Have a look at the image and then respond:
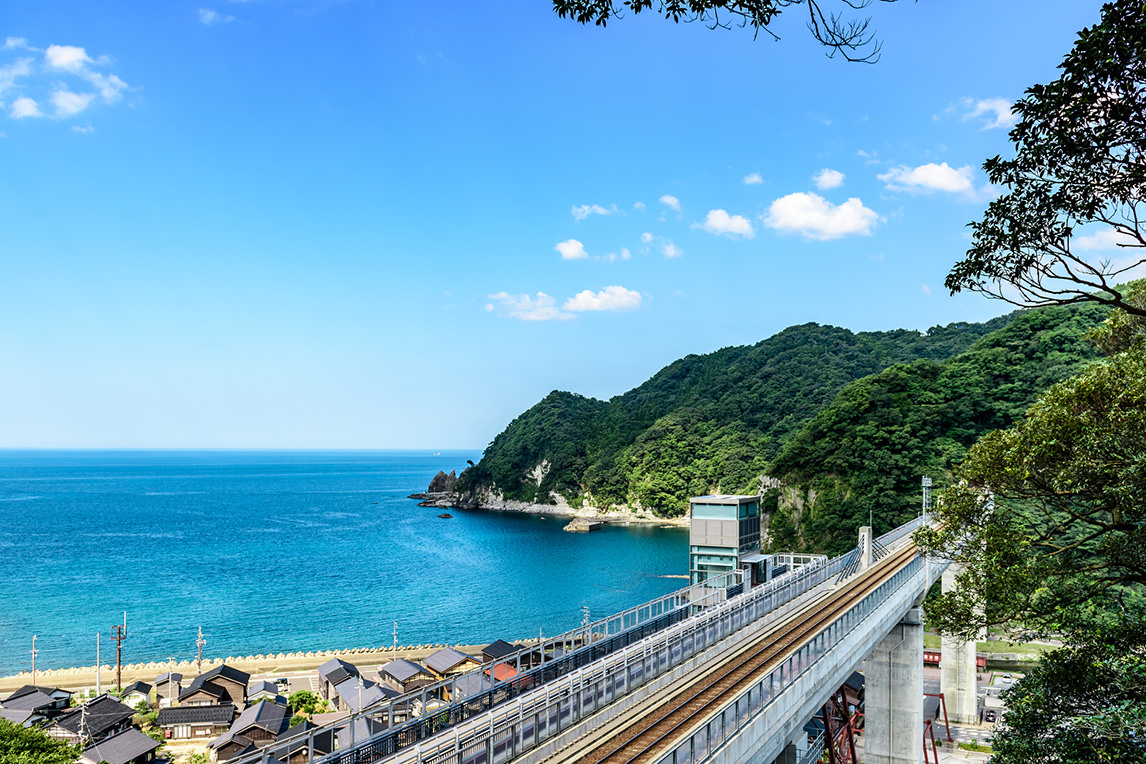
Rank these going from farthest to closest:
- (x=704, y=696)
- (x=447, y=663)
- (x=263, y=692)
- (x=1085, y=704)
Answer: (x=447, y=663)
(x=263, y=692)
(x=704, y=696)
(x=1085, y=704)

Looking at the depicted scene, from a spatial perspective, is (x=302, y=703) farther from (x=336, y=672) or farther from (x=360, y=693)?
(x=360, y=693)

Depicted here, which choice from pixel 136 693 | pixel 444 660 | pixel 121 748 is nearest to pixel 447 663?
pixel 444 660

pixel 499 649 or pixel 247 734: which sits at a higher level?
pixel 499 649

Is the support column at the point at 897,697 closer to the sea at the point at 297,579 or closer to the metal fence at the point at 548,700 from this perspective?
the metal fence at the point at 548,700

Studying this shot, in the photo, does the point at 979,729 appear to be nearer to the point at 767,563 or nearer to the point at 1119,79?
the point at 767,563

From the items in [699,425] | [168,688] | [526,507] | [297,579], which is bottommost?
[297,579]

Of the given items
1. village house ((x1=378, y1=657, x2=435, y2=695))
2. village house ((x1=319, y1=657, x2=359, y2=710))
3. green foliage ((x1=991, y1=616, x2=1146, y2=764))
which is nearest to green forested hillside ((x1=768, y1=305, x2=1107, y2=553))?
village house ((x1=378, y1=657, x2=435, y2=695))

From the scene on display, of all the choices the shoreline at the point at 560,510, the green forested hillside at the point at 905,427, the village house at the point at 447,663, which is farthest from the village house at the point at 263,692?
the shoreline at the point at 560,510
